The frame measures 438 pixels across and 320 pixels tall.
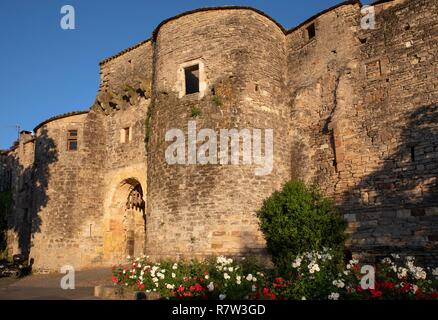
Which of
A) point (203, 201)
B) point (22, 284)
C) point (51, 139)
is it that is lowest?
point (22, 284)

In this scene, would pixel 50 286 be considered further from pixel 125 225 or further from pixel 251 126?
pixel 251 126

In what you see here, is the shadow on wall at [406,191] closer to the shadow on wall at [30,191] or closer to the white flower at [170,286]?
the white flower at [170,286]

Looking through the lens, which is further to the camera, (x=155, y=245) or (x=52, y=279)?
(x=52, y=279)

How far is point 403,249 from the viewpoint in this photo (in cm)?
970

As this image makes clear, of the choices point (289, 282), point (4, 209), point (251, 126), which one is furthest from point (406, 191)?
point (4, 209)

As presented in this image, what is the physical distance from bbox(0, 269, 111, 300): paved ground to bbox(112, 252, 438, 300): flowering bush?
1586 millimetres

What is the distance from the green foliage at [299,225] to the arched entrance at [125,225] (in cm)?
643

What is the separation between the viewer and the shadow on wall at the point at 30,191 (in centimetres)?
1568

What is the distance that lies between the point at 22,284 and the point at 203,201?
22.2 ft

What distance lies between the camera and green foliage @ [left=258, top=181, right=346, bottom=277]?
10.4 meters

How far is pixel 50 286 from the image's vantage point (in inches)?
457
